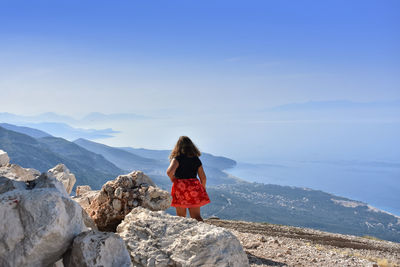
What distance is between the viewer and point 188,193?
10.8 meters

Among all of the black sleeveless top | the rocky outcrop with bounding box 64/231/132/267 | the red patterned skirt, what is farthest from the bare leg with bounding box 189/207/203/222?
the rocky outcrop with bounding box 64/231/132/267

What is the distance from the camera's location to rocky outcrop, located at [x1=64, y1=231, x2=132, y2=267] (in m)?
5.62

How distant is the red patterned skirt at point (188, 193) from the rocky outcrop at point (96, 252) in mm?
4722

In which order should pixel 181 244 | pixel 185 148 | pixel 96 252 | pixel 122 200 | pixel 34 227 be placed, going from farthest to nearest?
pixel 122 200 < pixel 185 148 < pixel 181 244 < pixel 96 252 < pixel 34 227

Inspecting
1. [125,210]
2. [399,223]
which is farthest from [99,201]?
[399,223]

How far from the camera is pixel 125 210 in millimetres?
11586

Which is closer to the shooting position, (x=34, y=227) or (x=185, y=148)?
(x=34, y=227)

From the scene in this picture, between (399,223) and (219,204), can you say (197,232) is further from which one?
(399,223)

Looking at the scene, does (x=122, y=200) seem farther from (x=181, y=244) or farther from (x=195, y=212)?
(x=181, y=244)

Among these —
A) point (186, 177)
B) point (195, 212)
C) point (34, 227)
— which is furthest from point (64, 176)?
point (34, 227)

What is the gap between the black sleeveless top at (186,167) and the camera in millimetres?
10758

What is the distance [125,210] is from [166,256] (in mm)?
4969

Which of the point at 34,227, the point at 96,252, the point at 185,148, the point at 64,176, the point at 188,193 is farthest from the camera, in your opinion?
the point at 64,176

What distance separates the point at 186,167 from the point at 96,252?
5.30 meters
